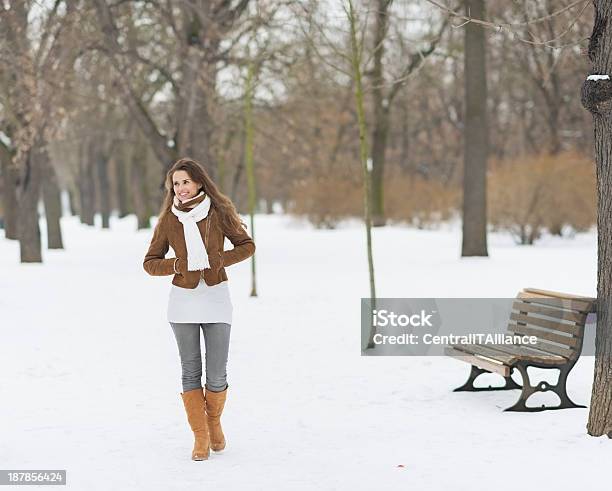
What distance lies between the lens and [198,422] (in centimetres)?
540

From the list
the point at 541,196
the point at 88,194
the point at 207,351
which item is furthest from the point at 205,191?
the point at 88,194

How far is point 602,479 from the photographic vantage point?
4863 millimetres

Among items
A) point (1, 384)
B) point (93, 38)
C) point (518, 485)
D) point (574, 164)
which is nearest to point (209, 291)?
point (518, 485)

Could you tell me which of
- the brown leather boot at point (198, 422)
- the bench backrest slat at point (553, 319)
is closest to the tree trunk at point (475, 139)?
the bench backrest slat at point (553, 319)

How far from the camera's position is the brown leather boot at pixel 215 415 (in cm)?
550

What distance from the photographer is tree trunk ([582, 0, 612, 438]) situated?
5.50 meters

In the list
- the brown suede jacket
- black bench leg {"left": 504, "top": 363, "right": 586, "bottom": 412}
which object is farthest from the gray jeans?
black bench leg {"left": 504, "top": 363, "right": 586, "bottom": 412}

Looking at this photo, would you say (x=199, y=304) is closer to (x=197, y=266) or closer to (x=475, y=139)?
(x=197, y=266)

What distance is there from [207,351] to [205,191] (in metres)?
0.93

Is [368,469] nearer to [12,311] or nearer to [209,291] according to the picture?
[209,291]

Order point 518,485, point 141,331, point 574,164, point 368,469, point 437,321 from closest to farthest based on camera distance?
point 518,485 < point 368,469 < point 141,331 < point 437,321 < point 574,164

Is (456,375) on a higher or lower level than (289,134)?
lower

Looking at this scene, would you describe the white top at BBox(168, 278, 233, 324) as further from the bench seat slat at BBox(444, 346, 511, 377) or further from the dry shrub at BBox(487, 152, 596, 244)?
the dry shrub at BBox(487, 152, 596, 244)

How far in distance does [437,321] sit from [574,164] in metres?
12.5
